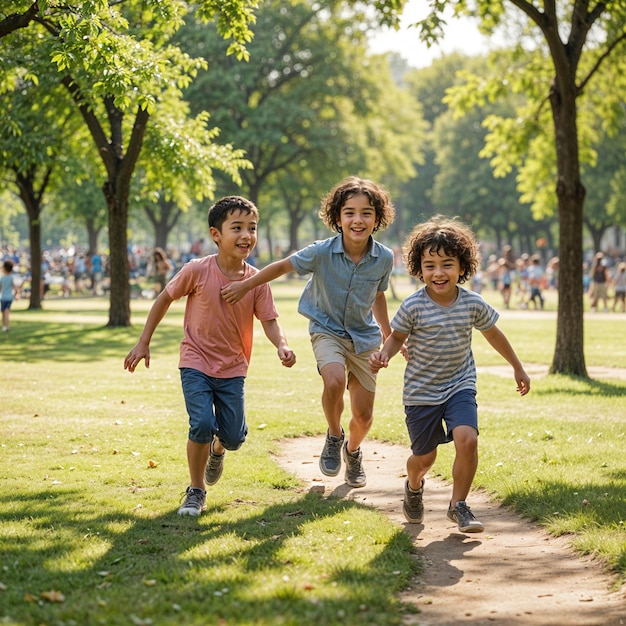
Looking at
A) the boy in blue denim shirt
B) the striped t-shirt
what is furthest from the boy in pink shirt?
the striped t-shirt

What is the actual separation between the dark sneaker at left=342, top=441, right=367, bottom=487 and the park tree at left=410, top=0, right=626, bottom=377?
297 inches

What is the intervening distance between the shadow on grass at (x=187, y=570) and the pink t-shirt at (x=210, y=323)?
0.95 metres

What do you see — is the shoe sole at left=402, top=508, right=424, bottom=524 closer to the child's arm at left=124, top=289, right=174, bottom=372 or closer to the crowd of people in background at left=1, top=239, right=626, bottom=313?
the child's arm at left=124, top=289, right=174, bottom=372

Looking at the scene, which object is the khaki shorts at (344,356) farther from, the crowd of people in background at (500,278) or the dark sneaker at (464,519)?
the crowd of people in background at (500,278)

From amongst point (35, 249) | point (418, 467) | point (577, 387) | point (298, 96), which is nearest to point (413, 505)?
point (418, 467)

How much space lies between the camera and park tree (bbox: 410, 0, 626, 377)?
1379cm

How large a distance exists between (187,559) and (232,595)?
72 cm

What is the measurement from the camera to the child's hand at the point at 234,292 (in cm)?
639

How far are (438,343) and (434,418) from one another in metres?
0.46

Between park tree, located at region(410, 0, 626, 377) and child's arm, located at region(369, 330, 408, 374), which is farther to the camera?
park tree, located at region(410, 0, 626, 377)

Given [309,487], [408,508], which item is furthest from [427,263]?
[309,487]

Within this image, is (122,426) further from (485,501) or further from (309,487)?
(485,501)

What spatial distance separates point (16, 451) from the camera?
28.1 feet

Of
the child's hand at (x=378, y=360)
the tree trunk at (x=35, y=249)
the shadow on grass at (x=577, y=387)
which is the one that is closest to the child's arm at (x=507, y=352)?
the child's hand at (x=378, y=360)
